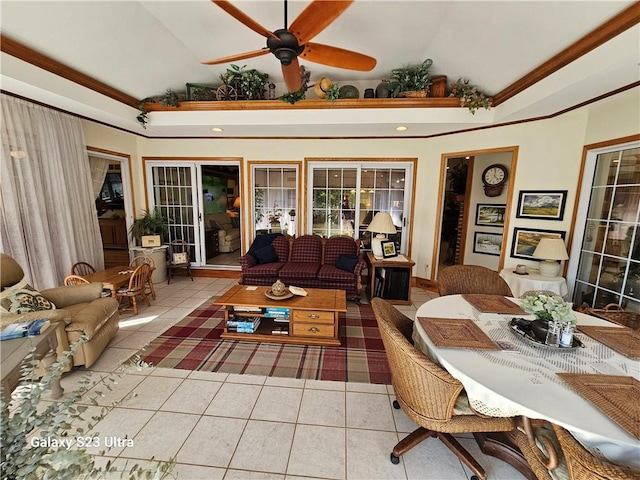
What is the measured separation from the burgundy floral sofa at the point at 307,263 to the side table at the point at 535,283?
5.92 feet

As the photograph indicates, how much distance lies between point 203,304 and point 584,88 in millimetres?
4735

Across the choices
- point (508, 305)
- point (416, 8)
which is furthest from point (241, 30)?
point (508, 305)

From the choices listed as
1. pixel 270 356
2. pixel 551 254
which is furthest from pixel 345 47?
pixel 270 356

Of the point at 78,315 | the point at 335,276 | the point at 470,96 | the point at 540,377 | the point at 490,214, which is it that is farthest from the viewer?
the point at 490,214

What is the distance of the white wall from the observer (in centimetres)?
290

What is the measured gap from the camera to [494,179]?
4.66 metres

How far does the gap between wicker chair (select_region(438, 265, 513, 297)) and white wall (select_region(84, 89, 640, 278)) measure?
1.47 meters

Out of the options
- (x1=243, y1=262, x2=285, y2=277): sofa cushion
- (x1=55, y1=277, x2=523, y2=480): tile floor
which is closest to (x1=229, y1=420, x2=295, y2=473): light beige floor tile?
(x1=55, y1=277, x2=523, y2=480): tile floor

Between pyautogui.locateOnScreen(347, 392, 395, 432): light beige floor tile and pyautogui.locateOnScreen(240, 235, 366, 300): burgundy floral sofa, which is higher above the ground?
pyautogui.locateOnScreen(240, 235, 366, 300): burgundy floral sofa

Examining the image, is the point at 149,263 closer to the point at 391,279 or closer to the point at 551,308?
the point at 391,279

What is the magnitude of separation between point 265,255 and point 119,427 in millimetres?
2707

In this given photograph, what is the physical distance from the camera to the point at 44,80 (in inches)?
101

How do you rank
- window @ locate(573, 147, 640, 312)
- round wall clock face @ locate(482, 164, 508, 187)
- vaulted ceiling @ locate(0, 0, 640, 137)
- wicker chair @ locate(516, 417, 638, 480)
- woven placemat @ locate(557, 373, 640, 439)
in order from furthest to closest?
1. round wall clock face @ locate(482, 164, 508, 187)
2. window @ locate(573, 147, 640, 312)
3. vaulted ceiling @ locate(0, 0, 640, 137)
4. woven placemat @ locate(557, 373, 640, 439)
5. wicker chair @ locate(516, 417, 638, 480)

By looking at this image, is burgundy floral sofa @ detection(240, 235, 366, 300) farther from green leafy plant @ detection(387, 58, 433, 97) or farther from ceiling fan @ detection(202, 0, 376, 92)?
ceiling fan @ detection(202, 0, 376, 92)
